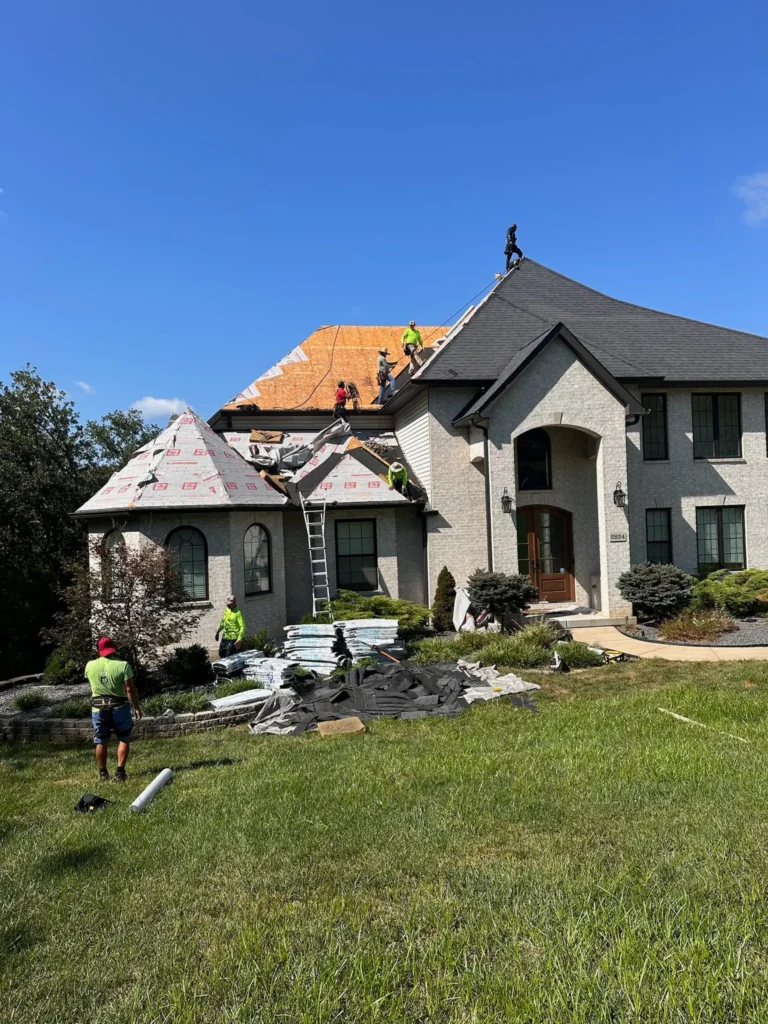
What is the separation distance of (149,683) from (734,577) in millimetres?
15125

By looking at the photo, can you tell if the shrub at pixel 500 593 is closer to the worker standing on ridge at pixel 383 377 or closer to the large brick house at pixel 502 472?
the large brick house at pixel 502 472

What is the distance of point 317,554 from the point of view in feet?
62.4

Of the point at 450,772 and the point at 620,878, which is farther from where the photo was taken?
the point at 450,772

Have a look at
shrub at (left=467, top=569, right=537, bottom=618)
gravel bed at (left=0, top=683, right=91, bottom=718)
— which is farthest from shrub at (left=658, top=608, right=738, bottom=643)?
gravel bed at (left=0, top=683, right=91, bottom=718)

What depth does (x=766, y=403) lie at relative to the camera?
21.3 meters

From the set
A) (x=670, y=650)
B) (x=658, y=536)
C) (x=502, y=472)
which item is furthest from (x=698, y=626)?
(x=502, y=472)

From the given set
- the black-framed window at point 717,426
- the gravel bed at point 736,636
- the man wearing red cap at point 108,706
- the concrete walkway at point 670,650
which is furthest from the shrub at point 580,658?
the black-framed window at point 717,426

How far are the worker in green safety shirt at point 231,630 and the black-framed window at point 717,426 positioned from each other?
46.9 ft

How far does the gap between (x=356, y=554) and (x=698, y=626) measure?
28.6 feet

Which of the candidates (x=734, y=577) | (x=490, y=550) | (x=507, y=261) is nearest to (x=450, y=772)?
(x=490, y=550)

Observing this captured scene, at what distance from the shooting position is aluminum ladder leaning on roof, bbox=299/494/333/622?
18109 millimetres

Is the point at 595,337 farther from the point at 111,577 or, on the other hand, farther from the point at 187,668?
the point at 111,577

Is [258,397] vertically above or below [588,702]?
above

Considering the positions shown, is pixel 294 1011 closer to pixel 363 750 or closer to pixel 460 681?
pixel 363 750
